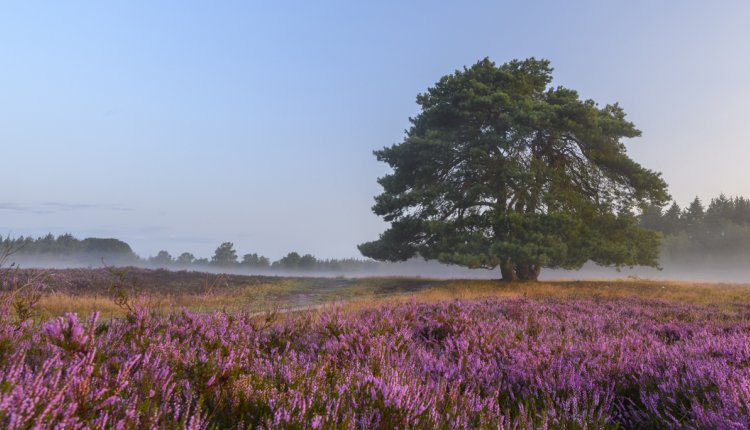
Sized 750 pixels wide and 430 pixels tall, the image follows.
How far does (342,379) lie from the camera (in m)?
2.67

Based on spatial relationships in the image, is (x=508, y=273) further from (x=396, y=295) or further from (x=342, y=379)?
(x=342, y=379)

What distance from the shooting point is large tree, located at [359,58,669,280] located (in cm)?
2000

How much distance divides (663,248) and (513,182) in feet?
254

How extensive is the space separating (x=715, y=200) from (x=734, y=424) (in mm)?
99047

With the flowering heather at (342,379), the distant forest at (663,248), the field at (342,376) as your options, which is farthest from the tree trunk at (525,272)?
the distant forest at (663,248)

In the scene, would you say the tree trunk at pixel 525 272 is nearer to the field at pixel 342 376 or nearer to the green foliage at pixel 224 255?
the field at pixel 342 376

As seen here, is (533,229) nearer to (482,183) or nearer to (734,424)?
(482,183)

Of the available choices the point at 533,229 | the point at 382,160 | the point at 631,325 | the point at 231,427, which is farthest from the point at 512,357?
the point at 382,160

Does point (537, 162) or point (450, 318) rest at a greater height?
point (537, 162)

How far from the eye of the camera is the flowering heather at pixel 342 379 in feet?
5.45

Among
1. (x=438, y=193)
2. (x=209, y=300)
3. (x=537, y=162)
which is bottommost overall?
(x=209, y=300)

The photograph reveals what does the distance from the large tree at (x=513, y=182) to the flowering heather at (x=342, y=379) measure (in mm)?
14438

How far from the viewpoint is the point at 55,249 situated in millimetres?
68750

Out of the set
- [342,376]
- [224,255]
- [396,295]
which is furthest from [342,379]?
[224,255]
